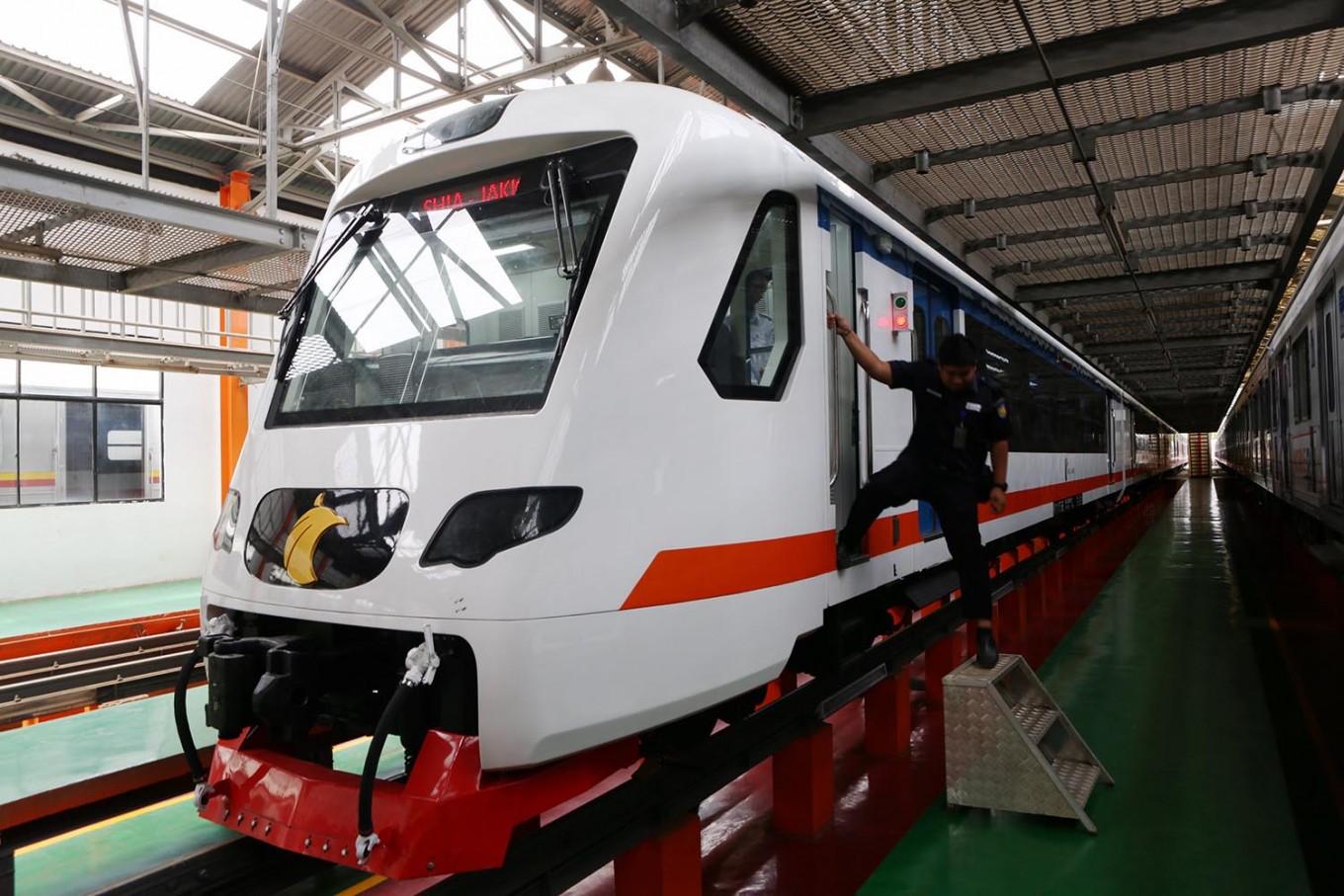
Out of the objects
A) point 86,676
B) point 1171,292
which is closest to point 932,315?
point 86,676

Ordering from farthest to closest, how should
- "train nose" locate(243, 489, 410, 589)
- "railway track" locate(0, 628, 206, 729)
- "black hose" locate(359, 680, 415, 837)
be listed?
"railway track" locate(0, 628, 206, 729) < "train nose" locate(243, 489, 410, 589) < "black hose" locate(359, 680, 415, 837)

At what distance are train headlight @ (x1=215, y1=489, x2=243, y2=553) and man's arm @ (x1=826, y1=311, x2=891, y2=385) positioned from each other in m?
2.15

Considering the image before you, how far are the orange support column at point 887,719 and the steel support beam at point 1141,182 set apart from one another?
378 cm

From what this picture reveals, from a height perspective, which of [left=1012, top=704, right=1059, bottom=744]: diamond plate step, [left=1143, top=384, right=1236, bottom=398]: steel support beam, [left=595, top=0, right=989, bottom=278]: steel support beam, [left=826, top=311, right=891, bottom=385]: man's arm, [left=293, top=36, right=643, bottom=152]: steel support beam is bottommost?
[left=1012, top=704, right=1059, bottom=744]: diamond plate step

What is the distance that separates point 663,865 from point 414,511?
4.78 ft

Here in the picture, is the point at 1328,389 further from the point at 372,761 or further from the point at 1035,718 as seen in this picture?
the point at 372,761

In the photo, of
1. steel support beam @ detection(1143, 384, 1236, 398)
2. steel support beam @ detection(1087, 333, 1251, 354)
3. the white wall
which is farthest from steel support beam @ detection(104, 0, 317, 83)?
steel support beam @ detection(1143, 384, 1236, 398)

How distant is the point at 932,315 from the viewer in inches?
202

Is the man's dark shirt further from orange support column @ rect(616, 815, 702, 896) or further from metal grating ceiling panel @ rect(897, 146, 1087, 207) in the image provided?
metal grating ceiling panel @ rect(897, 146, 1087, 207)

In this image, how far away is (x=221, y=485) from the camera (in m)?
15.5

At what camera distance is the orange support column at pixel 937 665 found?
19.5 feet

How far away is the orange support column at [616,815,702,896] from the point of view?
3012mm

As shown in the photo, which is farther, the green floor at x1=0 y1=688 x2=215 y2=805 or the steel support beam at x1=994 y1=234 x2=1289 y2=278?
the steel support beam at x1=994 y1=234 x2=1289 y2=278

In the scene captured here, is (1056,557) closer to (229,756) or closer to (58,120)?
(229,756)
